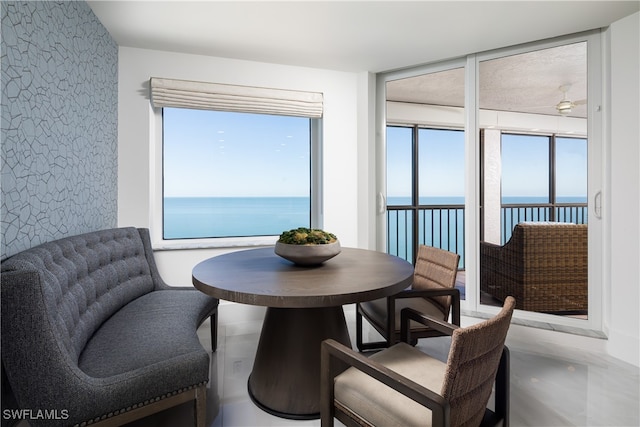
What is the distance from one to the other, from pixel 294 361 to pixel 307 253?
57 cm

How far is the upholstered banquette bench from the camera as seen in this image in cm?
116

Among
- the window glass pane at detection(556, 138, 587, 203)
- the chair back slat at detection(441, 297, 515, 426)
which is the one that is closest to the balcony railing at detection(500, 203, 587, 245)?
the window glass pane at detection(556, 138, 587, 203)

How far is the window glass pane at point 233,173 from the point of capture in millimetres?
3266

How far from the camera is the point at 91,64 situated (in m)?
2.34

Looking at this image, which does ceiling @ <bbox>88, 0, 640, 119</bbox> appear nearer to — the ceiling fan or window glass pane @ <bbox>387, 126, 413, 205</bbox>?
the ceiling fan

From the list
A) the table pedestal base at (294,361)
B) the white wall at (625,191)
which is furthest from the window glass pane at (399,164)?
the table pedestal base at (294,361)

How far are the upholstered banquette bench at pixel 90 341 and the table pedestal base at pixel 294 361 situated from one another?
42 cm

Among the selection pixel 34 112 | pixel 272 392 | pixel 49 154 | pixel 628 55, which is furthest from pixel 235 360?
pixel 628 55

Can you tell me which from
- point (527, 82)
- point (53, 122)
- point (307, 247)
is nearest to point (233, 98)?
point (53, 122)

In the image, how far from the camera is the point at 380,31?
2.65 meters

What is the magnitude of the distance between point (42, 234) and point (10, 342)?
77cm

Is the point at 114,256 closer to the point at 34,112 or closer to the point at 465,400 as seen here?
the point at 34,112

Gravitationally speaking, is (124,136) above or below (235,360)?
above

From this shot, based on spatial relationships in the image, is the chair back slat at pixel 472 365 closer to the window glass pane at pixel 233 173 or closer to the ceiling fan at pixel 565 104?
the ceiling fan at pixel 565 104
